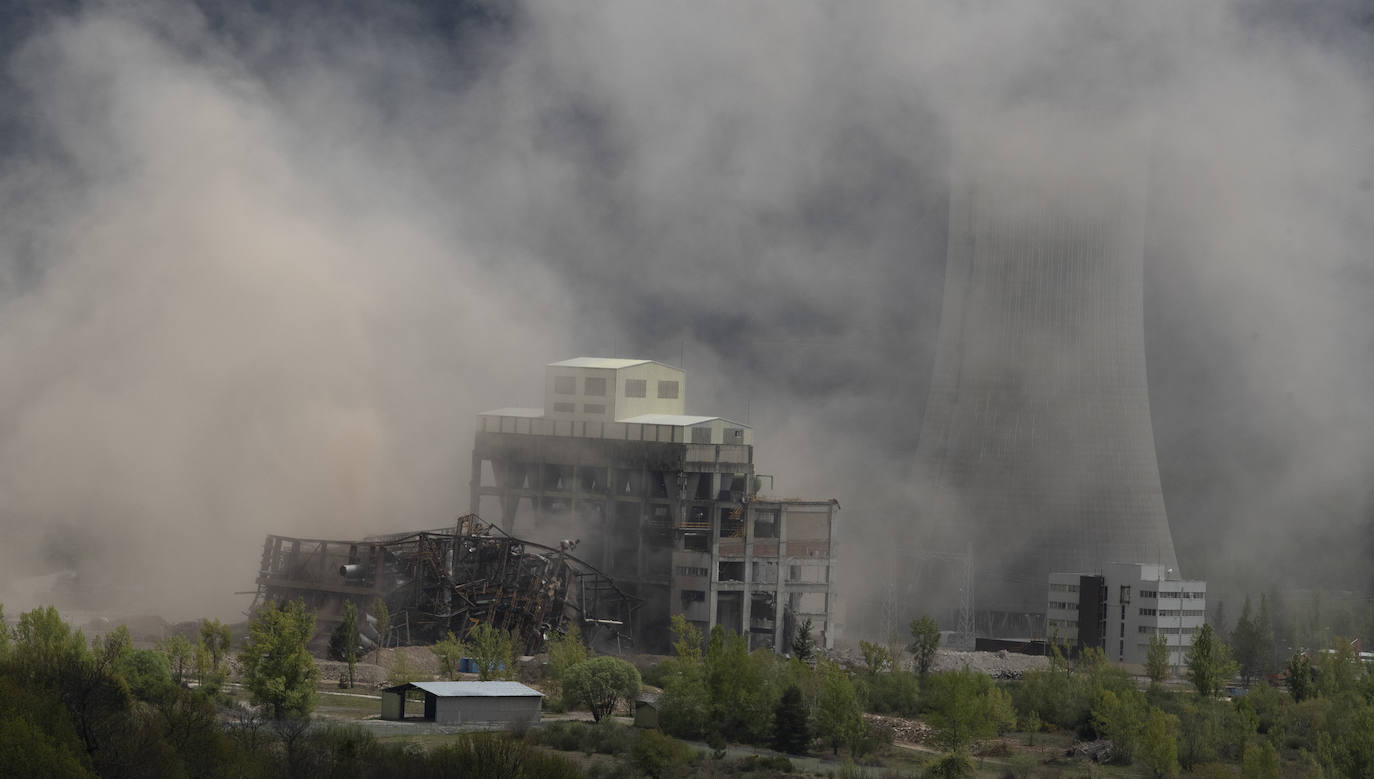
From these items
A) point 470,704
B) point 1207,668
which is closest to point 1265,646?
point 1207,668

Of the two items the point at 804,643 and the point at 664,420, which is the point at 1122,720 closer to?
the point at 804,643

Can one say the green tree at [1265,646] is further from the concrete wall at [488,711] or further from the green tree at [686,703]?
the concrete wall at [488,711]

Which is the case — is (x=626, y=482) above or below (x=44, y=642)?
above

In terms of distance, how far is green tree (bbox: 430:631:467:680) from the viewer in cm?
4559

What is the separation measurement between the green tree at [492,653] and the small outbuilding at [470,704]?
5859 mm

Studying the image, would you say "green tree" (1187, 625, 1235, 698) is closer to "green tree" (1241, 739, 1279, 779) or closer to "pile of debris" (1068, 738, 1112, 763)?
"pile of debris" (1068, 738, 1112, 763)

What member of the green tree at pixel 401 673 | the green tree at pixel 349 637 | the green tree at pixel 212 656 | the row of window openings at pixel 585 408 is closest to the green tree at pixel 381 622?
the green tree at pixel 349 637

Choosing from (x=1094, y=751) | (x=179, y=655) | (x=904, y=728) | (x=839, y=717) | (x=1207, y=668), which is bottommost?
(x=1094, y=751)

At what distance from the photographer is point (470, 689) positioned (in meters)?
39.2

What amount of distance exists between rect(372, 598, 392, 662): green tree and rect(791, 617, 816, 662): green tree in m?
11.3

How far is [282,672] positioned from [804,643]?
20.6 meters

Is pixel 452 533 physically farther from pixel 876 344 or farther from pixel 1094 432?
pixel 876 344

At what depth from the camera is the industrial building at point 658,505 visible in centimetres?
6225

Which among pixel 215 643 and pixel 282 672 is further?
pixel 215 643
